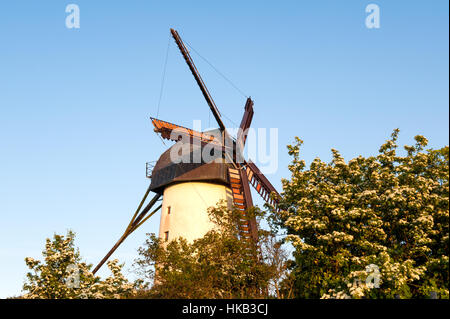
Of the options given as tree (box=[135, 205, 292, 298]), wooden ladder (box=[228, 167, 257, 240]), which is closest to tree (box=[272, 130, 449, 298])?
tree (box=[135, 205, 292, 298])

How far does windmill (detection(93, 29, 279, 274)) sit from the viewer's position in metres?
31.2

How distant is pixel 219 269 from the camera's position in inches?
901

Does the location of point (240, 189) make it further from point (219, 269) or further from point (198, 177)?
point (219, 269)

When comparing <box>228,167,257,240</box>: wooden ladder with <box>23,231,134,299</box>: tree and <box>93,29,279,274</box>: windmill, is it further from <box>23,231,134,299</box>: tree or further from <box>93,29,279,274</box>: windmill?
<box>23,231,134,299</box>: tree

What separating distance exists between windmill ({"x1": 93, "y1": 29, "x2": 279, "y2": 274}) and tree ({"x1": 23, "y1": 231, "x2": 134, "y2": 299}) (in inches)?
273

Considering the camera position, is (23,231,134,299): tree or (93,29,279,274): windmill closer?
(23,231,134,299): tree

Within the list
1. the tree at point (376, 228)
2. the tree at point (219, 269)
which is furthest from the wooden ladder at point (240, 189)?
the tree at point (376, 228)

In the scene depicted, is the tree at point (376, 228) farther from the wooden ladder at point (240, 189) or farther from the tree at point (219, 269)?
the wooden ladder at point (240, 189)

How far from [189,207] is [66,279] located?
32.7ft

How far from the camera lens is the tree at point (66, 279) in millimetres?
23062
